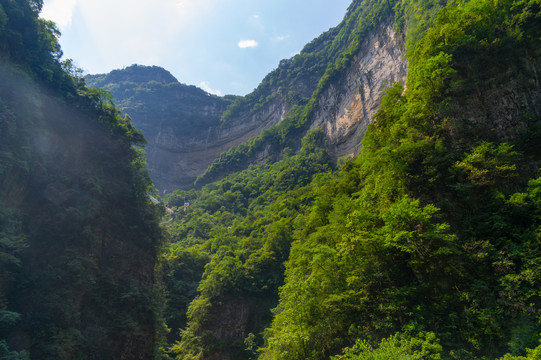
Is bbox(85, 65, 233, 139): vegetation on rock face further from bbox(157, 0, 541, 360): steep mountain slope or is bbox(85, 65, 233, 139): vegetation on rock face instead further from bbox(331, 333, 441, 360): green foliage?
bbox(331, 333, 441, 360): green foliage

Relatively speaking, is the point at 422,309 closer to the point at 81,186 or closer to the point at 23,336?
the point at 23,336

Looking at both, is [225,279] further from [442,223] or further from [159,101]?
[159,101]

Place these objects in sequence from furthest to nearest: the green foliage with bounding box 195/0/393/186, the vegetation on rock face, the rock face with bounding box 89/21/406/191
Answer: the vegetation on rock face
the green foliage with bounding box 195/0/393/186
the rock face with bounding box 89/21/406/191

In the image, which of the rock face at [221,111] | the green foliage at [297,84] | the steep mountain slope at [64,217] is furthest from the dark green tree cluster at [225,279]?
the green foliage at [297,84]

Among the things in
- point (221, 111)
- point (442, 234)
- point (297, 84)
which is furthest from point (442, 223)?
point (221, 111)

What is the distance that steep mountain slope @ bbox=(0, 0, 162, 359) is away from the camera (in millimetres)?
11266

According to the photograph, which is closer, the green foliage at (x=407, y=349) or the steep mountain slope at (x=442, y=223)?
the green foliage at (x=407, y=349)

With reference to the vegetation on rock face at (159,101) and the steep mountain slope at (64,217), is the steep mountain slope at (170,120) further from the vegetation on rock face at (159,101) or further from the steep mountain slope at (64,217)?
the steep mountain slope at (64,217)

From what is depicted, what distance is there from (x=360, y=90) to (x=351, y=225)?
37.1m

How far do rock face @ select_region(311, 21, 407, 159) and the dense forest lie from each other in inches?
899

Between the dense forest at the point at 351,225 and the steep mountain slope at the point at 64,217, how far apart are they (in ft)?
0.29

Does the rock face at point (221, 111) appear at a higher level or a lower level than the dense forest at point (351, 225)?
higher

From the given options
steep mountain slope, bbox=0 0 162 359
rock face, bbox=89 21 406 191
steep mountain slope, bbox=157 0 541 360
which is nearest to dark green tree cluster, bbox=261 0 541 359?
steep mountain slope, bbox=157 0 541 360

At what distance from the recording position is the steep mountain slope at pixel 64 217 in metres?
11.3
